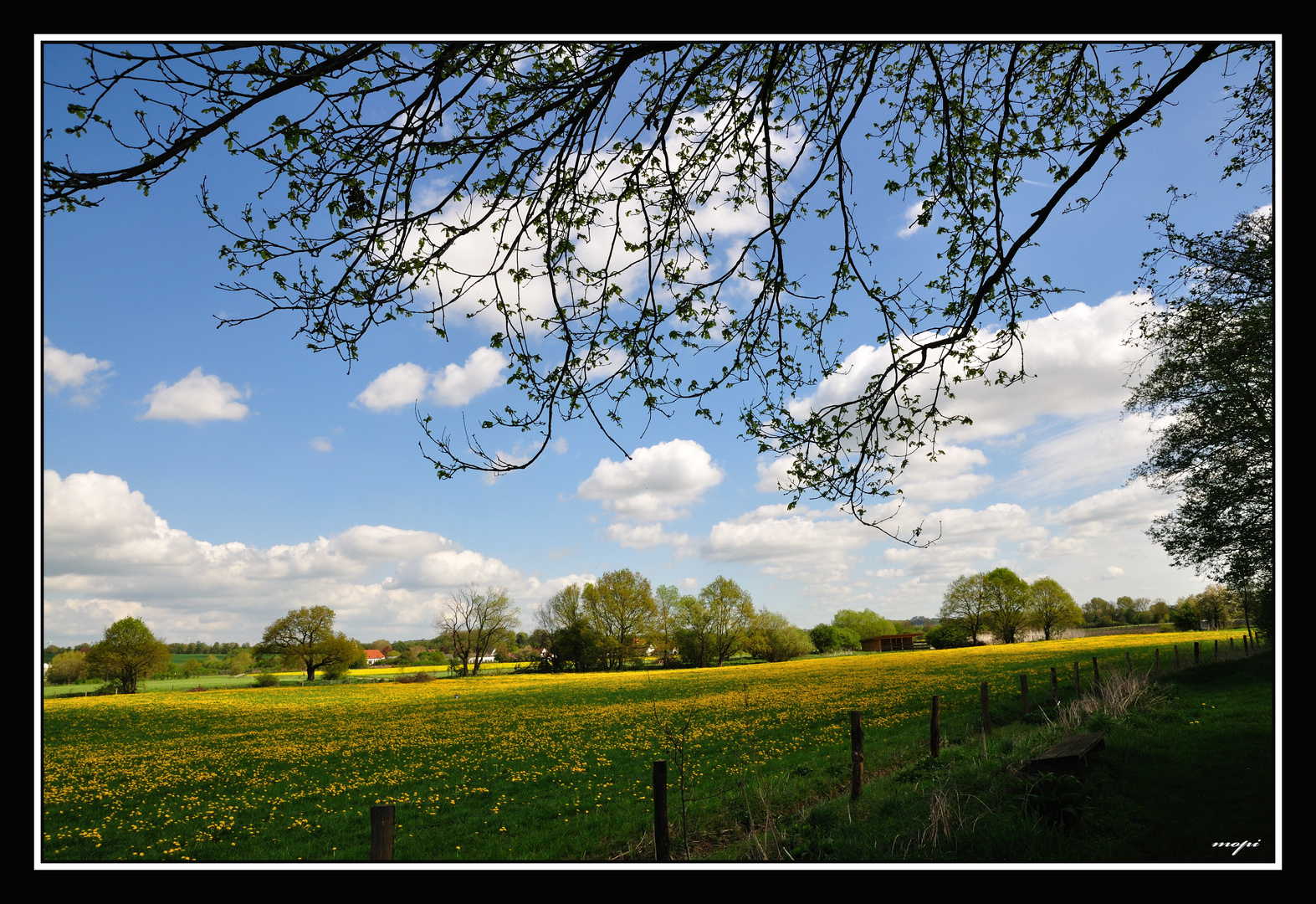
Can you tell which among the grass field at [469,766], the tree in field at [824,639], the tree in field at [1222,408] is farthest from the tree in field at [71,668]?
the tree in field at [824,639]

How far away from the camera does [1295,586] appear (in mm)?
3682

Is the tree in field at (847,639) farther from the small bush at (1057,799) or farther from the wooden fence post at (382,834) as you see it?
the wooden fence post at (382,834)

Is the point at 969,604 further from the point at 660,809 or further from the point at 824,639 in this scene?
the point at 660,809

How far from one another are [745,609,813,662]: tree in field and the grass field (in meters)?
32.1

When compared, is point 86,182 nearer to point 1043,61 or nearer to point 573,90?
point 573,90

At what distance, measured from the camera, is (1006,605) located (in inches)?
2906

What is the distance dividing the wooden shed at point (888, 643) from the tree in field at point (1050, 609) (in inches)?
678

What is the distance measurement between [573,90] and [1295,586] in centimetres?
590

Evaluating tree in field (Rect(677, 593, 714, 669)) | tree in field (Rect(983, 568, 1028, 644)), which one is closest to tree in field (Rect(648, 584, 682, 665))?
tree in field (Rect(677, 593, 714, 669))

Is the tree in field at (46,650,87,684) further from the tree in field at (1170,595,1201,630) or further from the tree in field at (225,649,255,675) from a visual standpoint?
the tree in field at (1170,595,1201,630)

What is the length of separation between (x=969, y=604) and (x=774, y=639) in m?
26.8

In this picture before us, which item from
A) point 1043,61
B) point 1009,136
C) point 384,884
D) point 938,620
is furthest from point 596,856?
point 938,620

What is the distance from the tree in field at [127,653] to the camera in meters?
42.3

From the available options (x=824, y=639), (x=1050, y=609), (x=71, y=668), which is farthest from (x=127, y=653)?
(x=1050, y=609)
